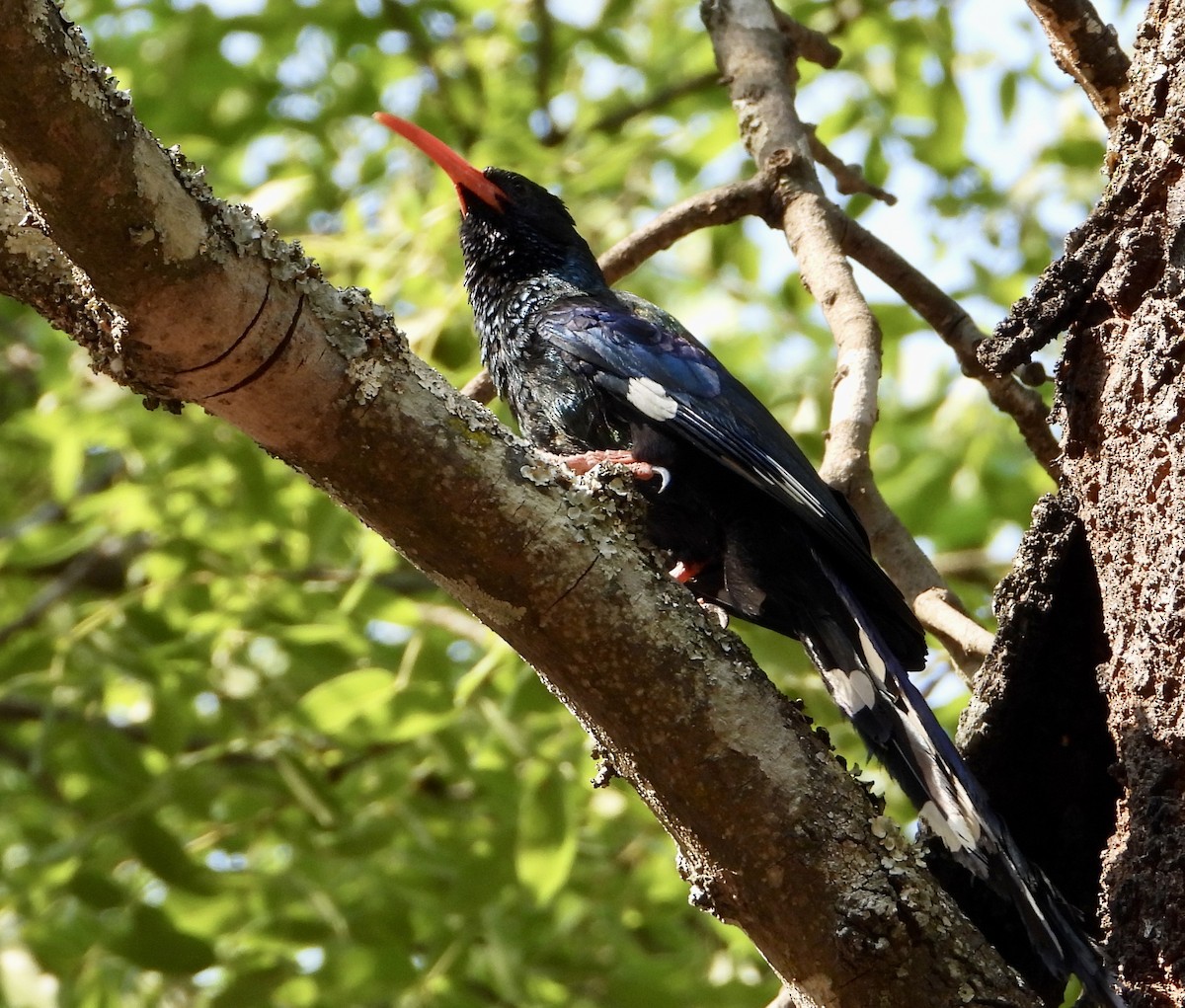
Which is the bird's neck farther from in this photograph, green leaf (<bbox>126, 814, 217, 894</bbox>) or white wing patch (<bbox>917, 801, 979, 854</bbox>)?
white wing patch (<bbox>917, 801, 979, 854</bbox>)

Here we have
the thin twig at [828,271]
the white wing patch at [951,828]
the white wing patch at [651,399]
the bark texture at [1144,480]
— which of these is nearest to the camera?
the bark texture at [1144,480]

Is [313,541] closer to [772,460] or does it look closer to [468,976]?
[468,976]

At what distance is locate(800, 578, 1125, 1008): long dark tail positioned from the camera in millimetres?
1837

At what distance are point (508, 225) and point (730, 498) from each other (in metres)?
1.33

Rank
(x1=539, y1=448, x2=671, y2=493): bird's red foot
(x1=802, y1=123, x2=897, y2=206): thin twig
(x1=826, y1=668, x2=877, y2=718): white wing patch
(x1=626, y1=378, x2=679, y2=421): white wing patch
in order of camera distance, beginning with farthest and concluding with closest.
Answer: (x1=802, y1=123, x2=897, y2=206): thin twig, (x1=626, y1=378, x2=679, y2=421): white wing patch, (x1=539, y1=448, x2=671, y2=493): bird's red foot, (x1=826, y1=668, x2=877, y2=718): white wing patch

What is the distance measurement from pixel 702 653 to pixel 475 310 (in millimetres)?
2117

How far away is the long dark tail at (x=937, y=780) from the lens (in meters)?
1.84

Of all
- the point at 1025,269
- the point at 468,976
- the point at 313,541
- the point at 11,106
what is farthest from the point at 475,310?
the point at 11,106

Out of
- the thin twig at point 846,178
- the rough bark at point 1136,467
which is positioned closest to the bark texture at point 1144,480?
the rough bark at point 1136,467

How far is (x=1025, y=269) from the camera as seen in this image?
465 centimetres

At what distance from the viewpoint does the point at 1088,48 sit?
7.94ft

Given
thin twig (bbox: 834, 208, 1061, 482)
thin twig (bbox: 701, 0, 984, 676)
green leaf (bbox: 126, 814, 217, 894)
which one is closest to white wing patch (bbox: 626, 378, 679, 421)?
thin twig (bbox: 701, 0, 984, 676)

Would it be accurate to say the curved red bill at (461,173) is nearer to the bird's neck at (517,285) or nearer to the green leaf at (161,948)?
the bird's neck at (517,285)

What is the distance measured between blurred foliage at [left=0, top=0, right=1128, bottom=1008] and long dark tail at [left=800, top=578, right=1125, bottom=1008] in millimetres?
603
